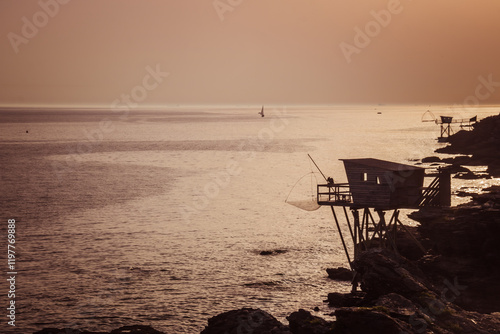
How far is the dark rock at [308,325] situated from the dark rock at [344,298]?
5.56 m

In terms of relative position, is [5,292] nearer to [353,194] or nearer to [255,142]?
[353,194]

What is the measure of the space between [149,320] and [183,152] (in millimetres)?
118027

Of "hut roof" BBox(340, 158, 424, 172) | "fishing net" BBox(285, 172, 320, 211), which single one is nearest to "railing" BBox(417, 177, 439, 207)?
"hut roof" BBox(340, 158, 424, 172)

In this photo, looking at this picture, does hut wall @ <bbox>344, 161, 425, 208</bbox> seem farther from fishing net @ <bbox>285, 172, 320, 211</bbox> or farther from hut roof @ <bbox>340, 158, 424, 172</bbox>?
fishing net @ <bbox>285, 172, 320, 211</bbox>

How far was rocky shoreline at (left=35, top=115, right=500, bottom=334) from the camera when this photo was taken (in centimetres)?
2572

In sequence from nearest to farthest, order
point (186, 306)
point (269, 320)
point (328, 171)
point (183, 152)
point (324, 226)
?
point (269, 320) < point (186, 306) < point (324, 226) < point (328, 171) < point (183, 152)

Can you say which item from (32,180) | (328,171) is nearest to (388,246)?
(328,171)

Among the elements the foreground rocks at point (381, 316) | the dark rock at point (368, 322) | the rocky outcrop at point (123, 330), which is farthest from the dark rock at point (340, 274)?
the rocky outcrop at point (123, 330)

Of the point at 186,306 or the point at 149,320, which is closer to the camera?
the point at 149,320

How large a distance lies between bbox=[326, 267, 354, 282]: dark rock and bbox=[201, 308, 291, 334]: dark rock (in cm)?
1408

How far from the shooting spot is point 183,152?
5935 inches

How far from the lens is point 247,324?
2745 cm

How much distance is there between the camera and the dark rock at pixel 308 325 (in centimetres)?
2625

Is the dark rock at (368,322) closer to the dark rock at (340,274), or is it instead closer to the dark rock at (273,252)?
the dark rock at (340,274)
